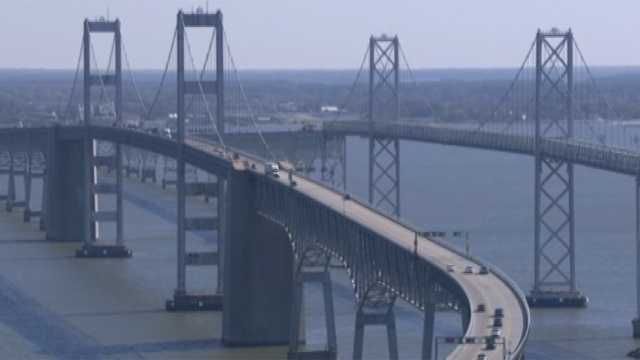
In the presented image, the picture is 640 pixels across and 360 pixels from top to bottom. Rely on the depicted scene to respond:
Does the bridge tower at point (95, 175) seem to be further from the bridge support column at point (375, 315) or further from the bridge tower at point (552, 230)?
the bridge support column at point (375, 315)

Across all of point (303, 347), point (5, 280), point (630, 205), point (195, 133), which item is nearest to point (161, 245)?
point (195, 133)

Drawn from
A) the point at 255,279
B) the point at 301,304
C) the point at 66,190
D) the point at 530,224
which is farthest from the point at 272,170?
the point at 66,190

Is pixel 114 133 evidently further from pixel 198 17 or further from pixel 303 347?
pixel 303 347

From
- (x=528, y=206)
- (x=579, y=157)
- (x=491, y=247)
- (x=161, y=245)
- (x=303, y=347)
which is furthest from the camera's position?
(x=528, y=206)

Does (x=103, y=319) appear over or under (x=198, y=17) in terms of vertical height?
under

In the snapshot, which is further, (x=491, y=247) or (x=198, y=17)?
(x=491, y=247)

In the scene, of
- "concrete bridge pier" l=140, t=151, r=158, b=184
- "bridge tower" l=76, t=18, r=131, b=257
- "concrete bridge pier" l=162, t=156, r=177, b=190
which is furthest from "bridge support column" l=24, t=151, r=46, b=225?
"concrete bridge pier" l=140, t=151, r=158, b=184
